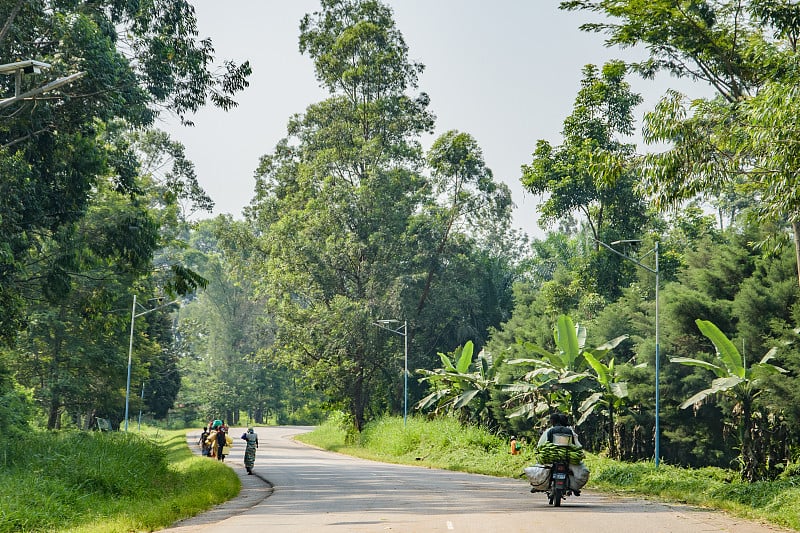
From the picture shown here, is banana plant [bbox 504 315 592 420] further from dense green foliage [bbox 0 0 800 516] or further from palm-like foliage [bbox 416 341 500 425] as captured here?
palm-like foliage [bbox 416 341 500 425]

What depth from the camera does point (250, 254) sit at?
61.4 metres

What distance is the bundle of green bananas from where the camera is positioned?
56.4 ft

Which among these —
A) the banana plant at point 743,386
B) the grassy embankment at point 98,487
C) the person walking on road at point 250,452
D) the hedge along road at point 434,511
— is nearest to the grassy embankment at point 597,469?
the banana plant at point 743,386

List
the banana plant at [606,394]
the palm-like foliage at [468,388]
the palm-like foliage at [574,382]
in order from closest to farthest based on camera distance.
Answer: the banana plant at [606,394] → the palm-like foliage at [574,382] → the palm-like foliage at [468,388]

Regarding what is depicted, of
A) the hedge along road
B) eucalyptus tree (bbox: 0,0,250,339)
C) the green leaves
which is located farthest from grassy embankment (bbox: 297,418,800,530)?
eucalyptus tree (bbox: 0,0,250,339)

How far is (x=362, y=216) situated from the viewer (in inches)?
2119

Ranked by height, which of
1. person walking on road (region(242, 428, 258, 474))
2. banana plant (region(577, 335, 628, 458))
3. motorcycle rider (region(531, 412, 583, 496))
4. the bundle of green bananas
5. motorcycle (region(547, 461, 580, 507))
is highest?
banana plant (region(577, 335, 628, 458))

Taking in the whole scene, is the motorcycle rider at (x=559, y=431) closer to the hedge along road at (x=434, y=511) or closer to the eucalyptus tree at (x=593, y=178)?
the hedge along road at (x=434, y=511)

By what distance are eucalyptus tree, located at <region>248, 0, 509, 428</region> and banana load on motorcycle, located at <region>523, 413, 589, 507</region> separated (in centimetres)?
3521

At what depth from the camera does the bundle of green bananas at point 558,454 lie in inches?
677

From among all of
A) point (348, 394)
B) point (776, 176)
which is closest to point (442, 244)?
point (348, 394)

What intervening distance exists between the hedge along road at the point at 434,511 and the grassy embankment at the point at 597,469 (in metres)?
1.15

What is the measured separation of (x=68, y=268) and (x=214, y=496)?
8.69m

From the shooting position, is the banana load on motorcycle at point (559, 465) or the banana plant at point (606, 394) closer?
the banana load on motorcycle at point (559, 465)
